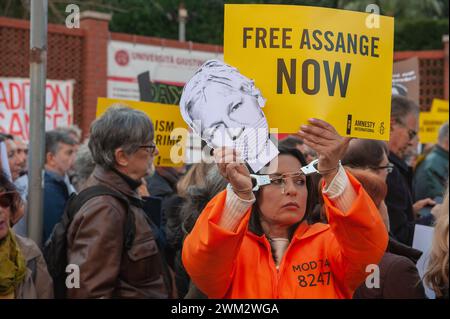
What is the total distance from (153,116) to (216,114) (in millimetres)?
2250

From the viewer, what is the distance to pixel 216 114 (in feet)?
8.57

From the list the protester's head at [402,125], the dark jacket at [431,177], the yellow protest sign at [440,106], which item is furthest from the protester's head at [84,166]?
the yellow protest sign at [440,106]

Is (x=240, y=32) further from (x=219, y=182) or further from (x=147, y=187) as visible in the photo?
(x=147, y=187)

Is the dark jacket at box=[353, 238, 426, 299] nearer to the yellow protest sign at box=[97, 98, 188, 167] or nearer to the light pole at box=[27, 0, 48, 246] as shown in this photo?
the light pole at box=[27, 0, 48, 246]

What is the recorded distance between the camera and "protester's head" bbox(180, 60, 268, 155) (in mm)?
2576

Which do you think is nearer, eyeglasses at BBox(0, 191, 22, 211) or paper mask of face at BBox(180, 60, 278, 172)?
paper mask of face at BBox(180, 60, 278, 172)

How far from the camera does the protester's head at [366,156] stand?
395 cm

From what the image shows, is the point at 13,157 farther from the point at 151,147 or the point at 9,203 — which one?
the point at 9,203

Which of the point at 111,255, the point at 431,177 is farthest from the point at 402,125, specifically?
the point at 111,255

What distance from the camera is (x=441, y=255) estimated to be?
8.27 ft

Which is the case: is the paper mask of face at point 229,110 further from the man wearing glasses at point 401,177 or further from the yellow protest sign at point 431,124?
the yellow protest sign at point 431,124

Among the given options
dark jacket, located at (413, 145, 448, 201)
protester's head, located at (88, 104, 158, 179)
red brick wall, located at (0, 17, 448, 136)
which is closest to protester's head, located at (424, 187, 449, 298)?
protester's head, located at (88, 104, 158, 179)

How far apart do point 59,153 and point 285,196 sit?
3655 millimetres

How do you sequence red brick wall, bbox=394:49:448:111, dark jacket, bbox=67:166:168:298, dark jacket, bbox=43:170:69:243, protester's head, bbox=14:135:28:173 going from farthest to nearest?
red brick wall, bbox=394:49:448:111
protester's head, bbox=14:135:28:173
dark jacket, bbox=43:170:69:243
dark jacket, bbox=67:166:168:298
